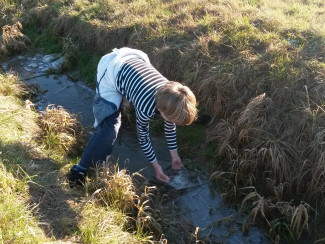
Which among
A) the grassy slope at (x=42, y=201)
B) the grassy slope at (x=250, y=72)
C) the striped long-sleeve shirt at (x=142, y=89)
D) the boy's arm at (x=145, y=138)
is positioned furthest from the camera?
the grassy slope at (x=250, y=72)

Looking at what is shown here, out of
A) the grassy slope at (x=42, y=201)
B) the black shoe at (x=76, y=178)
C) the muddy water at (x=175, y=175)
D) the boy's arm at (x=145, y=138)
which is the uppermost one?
the boy's arm at (x=145, y=138)

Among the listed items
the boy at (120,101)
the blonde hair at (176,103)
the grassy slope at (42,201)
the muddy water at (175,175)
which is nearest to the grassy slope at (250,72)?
the muddy water at (175,175)

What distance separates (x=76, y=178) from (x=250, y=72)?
104 inches

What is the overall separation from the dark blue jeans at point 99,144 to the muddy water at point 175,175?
405 millimetres

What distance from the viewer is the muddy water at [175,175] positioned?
139 inches

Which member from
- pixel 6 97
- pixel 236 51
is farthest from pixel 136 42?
pixel 6 97

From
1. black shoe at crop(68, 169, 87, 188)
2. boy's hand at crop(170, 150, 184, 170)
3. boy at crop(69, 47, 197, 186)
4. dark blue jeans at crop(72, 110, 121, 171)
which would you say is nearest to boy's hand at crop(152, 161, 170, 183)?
boy at crop(69, 47, 197, 186)

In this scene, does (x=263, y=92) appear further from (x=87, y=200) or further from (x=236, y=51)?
(x=87, y=200)

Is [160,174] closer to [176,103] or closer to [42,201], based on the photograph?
[176,103]

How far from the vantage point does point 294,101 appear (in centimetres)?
414

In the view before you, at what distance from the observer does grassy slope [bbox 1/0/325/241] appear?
3719mm

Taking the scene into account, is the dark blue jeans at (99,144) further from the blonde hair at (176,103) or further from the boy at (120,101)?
the blonde hair at (176,103)

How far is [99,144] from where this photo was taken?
381 centimetres

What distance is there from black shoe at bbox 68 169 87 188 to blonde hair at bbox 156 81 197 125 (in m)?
1.33
